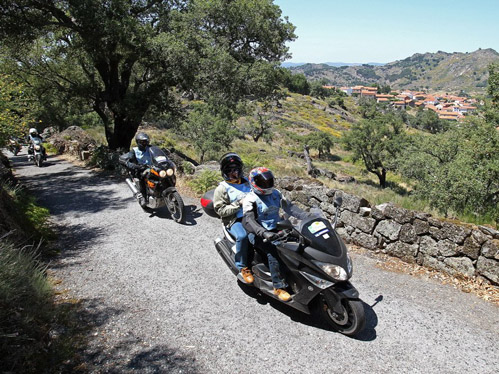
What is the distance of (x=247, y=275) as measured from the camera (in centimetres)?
481

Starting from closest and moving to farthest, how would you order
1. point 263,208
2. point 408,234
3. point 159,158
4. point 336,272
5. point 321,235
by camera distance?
1. point 336,272
2. point 321,235
3. point 263,208
4. point 408,234
5. point 159,158

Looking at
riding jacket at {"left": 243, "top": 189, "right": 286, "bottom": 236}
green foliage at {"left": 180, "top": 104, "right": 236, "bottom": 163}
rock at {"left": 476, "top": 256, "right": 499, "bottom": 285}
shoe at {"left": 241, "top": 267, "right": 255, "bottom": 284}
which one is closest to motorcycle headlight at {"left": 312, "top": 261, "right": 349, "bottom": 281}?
riding jacket at {"left": 243, "top": 189, "right": 286, "bottom": 236}

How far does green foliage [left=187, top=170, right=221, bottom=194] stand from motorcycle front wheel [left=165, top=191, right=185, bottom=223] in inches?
81.7

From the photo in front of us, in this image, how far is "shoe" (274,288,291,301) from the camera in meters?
4.33

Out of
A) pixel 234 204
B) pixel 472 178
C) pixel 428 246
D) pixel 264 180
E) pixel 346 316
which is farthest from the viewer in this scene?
pixel 472 178

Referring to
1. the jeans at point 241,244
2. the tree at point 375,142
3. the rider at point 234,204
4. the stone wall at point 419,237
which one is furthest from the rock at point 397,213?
the tree at point 375,142

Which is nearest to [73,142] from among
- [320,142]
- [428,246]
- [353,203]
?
[353,203]

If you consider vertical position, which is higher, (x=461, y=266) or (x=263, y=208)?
(x=263, y=208)

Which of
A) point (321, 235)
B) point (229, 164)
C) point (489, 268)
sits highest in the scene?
point (229, 164)

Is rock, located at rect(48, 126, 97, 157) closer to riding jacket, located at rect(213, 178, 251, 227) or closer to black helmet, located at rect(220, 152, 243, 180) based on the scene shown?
black helmet, located at rect(220, 152, 243, 180)

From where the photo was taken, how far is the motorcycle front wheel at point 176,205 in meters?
7.93

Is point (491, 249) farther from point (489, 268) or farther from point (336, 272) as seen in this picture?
point (336, 272)

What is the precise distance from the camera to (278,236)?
417 centimetres

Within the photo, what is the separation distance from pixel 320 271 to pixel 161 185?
18.2 feet
